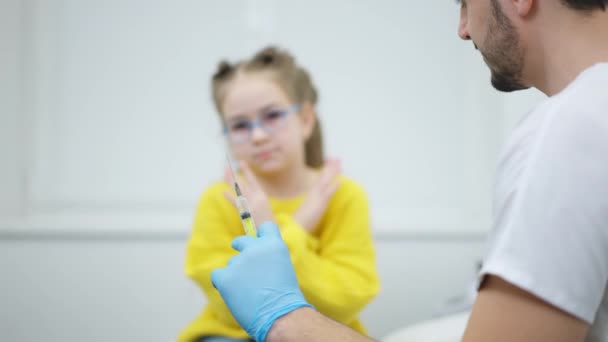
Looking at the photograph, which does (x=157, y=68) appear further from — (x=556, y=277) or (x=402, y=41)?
(x=556, y=277)

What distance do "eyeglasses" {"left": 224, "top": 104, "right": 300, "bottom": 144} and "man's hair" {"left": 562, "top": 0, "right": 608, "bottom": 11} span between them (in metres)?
0.86

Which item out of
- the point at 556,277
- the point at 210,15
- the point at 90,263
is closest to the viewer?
the point at 556,277

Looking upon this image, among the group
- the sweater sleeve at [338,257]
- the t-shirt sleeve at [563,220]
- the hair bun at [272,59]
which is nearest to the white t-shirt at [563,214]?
the t-shirt sleeve at [563,220]

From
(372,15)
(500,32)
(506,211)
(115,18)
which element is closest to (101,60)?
(115,18)

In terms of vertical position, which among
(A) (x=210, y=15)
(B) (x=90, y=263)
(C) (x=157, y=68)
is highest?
(A) (x=210, y=15)

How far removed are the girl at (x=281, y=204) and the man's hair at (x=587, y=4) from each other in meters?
0.77

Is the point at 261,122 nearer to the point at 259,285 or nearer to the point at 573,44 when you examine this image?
the point at 259,285

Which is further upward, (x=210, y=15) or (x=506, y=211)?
(x=210, y=15)

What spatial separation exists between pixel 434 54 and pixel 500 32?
1.58 meters

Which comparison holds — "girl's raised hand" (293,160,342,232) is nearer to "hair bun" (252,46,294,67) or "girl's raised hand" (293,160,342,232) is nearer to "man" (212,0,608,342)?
"hair bun" (252,46,294,67)

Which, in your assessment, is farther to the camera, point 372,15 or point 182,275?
point 372,15

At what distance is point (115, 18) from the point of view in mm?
2268

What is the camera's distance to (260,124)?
4.86 feet

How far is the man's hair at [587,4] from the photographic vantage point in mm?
758
